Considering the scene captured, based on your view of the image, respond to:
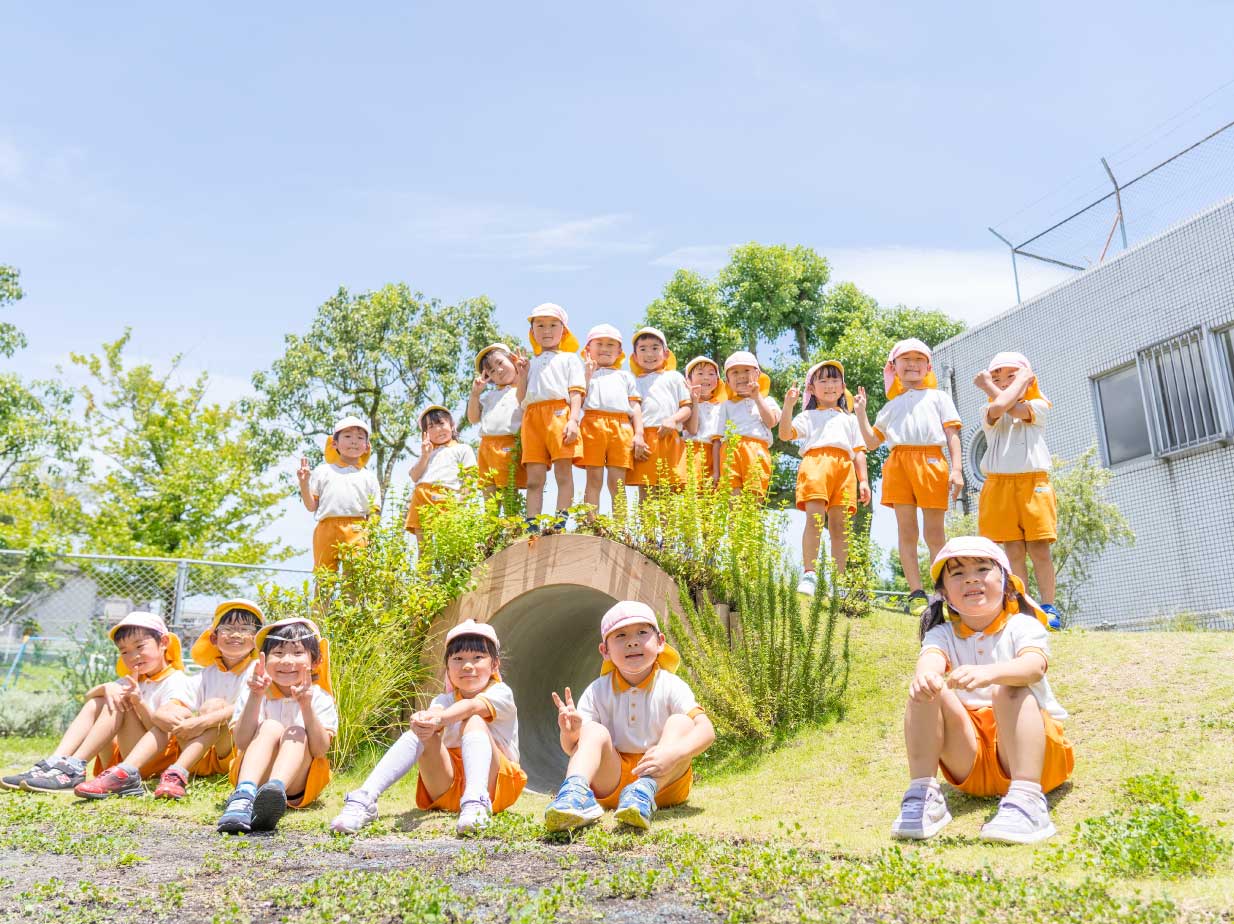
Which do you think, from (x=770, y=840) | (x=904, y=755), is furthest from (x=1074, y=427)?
(x=770, y=840)

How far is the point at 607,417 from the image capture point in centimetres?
765

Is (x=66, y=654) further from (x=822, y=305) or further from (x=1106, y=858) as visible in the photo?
(x=822, y=305)

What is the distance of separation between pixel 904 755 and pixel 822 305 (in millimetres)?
16848

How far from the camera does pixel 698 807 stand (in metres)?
5.00

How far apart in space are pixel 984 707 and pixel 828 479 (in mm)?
3201

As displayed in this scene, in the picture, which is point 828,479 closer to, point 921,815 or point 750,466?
point 750,466

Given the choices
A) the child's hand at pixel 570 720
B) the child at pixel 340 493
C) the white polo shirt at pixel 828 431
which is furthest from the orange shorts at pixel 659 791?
the child at pixel 340 493

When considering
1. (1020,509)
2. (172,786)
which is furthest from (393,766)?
(1020,509)

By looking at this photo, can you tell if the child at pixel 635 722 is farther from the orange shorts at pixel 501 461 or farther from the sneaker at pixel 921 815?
the orange shorts at pixel 501 461

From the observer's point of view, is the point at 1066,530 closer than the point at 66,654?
No

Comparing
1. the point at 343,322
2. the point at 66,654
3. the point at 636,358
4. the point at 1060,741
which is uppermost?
the point at 343,322

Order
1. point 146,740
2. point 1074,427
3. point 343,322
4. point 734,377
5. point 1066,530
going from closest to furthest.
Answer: point 146,740 < point 734,377 < point 1066,530 < point 1074,427 < point 343,322

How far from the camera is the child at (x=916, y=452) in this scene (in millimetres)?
6676

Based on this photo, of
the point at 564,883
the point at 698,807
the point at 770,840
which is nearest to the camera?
the point at 564,883
